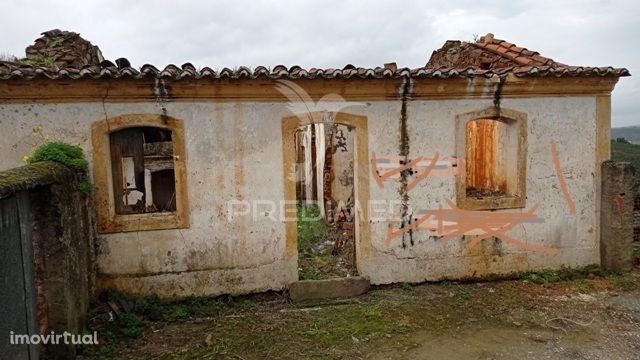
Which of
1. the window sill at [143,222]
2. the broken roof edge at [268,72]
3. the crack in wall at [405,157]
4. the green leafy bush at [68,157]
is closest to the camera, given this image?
the green leafy bush at [68,157]

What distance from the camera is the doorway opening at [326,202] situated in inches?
318

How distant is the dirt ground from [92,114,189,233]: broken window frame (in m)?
1.61

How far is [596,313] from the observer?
607 cm

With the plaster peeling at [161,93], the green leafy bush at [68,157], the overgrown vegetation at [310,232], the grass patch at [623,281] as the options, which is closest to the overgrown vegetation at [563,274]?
the grass patch at [623,281]

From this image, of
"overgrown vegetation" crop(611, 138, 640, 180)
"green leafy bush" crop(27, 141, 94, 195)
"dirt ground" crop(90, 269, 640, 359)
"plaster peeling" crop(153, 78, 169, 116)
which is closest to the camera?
"dirt ground" crop(90, 269, 640, 359)

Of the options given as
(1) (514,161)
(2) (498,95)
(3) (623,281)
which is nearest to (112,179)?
(2) (498,95)

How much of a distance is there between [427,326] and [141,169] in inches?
223

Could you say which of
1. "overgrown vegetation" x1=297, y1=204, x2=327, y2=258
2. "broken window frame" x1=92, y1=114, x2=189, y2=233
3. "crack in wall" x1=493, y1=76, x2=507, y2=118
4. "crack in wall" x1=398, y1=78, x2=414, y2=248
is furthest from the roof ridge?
"broken window frame" x1=92, y1=114, x2=189, y2=233

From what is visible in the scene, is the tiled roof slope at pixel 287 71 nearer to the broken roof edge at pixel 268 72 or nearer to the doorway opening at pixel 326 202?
the broken roof edge at pixel 268 72

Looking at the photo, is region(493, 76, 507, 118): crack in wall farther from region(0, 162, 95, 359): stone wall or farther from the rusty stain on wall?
region(0, 162, 95, 359): stone wall

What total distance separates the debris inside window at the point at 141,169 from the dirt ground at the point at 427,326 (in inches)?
101

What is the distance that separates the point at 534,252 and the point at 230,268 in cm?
557

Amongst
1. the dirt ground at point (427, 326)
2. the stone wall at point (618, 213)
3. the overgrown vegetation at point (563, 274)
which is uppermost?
the stone wall at point (618, 213)

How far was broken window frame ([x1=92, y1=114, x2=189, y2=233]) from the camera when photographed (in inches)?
243
